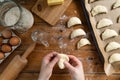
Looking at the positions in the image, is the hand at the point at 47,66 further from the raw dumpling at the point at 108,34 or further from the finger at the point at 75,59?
the raw dumpling at the point at 108,34

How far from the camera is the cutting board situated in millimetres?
1037

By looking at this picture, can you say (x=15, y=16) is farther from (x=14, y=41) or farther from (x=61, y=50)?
(x=61, y=50)

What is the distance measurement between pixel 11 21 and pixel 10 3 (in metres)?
0.06

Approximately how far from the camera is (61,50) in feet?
3.35

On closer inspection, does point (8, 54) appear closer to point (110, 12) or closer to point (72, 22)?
point (72, 22)

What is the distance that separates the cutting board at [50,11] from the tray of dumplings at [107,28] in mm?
79

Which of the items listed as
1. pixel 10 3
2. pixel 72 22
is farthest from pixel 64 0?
pixel 10 3

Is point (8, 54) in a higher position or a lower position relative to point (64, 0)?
lower

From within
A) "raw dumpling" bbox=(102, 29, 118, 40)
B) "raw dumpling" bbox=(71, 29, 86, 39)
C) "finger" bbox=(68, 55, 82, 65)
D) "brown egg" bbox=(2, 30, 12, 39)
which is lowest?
"finger" bbox=(68, 55, 82, 65)

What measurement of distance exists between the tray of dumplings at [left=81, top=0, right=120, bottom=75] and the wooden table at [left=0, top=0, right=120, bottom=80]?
27 mm

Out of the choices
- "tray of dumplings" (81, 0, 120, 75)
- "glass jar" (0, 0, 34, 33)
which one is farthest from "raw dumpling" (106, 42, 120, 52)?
"glass jar" (0, 0, 34, 33)

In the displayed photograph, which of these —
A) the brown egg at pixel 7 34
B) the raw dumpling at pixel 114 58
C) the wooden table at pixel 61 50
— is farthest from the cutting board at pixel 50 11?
the raw dumpling at pixel 114 58

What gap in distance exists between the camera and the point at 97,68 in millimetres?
1000

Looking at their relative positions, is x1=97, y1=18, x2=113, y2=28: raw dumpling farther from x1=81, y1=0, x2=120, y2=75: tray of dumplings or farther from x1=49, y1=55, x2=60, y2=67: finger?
x1=49, y1=55, x2=60, y2=67: finger
